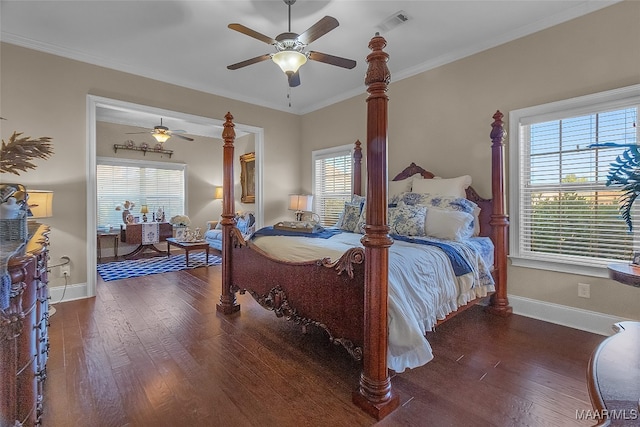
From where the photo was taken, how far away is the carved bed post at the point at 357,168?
438 cm

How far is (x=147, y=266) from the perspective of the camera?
202 inches

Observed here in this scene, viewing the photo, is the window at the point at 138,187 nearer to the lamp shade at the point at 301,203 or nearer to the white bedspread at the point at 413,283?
the lamp shade at the point at 301,203

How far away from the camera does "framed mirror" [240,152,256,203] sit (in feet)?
22.1

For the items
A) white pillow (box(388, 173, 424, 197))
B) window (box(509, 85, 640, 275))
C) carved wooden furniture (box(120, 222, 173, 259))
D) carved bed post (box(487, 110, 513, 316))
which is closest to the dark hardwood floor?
carved bed post (box(487, 110, 513, 316))

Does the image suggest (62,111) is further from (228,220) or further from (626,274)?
(626,274)

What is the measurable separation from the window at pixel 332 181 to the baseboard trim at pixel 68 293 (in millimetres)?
3315

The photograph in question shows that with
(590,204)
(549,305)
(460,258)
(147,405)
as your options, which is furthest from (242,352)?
(590,204)

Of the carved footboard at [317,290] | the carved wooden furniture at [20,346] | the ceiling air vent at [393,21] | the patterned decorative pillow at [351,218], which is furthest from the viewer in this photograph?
the patterned decorative pillow at [351,218]

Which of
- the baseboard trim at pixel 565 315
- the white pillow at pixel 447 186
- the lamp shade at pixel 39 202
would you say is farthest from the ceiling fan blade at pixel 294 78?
the baseboard trim at pixel 565 315

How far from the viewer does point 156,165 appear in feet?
21.7

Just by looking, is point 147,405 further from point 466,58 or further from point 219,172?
point 219,172

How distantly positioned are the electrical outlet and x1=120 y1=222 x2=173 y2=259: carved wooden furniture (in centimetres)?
649

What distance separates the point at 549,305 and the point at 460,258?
128cm

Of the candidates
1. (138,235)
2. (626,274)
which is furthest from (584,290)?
(138,235)
